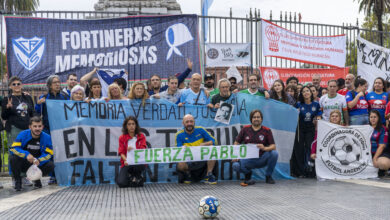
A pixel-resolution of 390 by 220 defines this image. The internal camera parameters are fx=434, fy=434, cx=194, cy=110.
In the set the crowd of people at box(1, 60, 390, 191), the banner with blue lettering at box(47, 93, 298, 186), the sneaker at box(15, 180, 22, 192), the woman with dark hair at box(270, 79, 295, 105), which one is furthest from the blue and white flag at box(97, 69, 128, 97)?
the woman with dark hair at box(270, 79, 295, 105)

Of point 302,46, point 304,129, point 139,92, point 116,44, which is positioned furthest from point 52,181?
point 302,46

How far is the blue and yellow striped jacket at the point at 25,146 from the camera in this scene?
743cm

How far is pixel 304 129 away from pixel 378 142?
1.55 meters

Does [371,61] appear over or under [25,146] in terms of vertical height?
over

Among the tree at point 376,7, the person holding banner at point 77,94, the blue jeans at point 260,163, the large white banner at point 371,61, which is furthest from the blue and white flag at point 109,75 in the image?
the tree at point 376,7

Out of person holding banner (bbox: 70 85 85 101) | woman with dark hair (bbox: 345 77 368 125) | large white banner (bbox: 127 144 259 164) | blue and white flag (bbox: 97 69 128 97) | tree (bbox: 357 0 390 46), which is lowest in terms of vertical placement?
large white banner (bbox: 127 144 259 164)

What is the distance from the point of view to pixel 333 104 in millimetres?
8930

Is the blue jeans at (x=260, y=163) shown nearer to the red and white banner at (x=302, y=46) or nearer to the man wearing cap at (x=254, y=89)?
the man wearing cap at (x=254, y=89)

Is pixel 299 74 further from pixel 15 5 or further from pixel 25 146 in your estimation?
pixel 15 5

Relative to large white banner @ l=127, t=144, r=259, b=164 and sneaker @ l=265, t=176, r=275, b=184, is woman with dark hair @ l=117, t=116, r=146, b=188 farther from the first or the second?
sneaker @ l=265, t=176, r=275, b=184

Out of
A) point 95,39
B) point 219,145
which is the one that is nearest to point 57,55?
point 95,39

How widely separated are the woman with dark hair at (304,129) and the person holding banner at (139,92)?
3.16 meters

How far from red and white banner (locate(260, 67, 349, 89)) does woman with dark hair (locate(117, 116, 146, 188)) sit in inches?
186

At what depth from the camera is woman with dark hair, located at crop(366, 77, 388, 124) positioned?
9328mm
